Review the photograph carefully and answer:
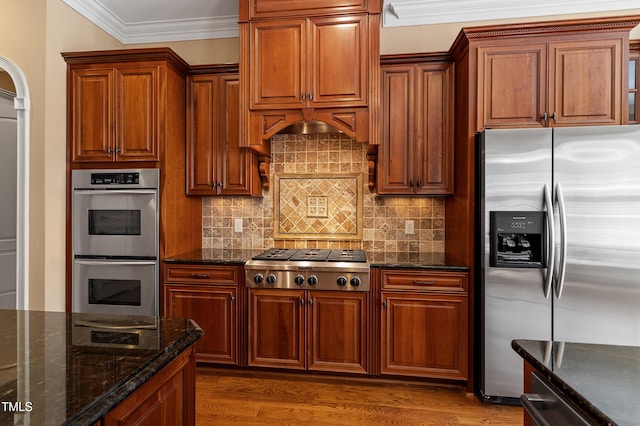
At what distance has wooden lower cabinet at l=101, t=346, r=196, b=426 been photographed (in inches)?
34.1

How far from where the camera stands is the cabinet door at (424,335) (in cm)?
252

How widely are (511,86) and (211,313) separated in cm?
271

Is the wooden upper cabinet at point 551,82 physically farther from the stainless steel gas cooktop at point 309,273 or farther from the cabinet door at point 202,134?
the cabinet door at point 202,134

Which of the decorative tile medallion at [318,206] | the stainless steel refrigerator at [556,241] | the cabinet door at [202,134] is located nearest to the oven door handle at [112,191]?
the cabinet door at [202,134]

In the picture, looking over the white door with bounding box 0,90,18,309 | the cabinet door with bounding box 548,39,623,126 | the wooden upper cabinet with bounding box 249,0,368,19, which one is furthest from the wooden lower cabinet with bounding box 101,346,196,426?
the white door with bounding box 0,90,18,309

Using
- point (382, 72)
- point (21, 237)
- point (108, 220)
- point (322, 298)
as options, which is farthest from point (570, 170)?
point (21, 237)

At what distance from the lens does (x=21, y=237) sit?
2639mm

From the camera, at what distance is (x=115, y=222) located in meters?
Answer: 2.80

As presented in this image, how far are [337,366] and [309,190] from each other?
1.51 m

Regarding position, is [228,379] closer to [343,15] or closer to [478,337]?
[478,337]

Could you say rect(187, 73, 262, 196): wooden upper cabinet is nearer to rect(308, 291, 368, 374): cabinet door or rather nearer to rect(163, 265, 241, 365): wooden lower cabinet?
rect(163, 265, 241, 365): wooden lower cabinet

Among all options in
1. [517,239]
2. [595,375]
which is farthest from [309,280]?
[595,375]

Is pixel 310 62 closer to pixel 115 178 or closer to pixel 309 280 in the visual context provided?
pixel 309 280

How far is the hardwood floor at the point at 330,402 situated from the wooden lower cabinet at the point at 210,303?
0.71 feet
